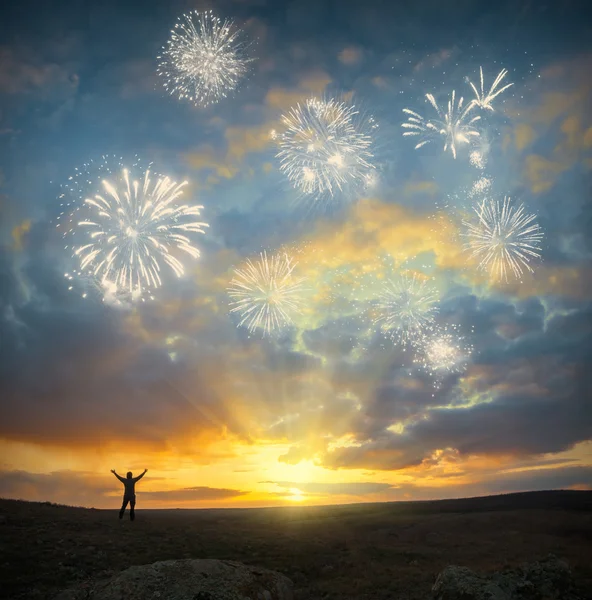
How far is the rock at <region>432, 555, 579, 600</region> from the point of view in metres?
15.8

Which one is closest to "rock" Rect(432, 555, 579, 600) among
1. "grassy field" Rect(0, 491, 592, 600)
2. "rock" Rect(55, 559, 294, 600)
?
"grassy field" Rect(0, 491, 592, 600)

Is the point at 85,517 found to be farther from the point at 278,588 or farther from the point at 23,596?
the point at 278,588

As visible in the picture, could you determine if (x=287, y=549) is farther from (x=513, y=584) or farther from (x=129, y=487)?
(x=513, y=584)

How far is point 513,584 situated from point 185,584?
12.6m

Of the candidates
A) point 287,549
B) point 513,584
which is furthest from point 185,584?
point 287,549

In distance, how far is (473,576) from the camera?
1656 cm

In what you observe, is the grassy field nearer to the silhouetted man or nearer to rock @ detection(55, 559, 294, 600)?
the silhouetted man

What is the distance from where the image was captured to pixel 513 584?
16891 millimetres

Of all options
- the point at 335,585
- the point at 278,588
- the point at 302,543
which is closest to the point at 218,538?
the point at 302,543

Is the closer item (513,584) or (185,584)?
(185,584)

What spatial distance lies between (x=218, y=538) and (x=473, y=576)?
14581 mm

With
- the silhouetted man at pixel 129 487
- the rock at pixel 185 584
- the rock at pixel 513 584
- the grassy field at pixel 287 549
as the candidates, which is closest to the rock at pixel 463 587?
the rock at pixel 513 584

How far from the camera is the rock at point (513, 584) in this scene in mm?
15828

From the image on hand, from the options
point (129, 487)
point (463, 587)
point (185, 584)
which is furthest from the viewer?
point (129, 487)
